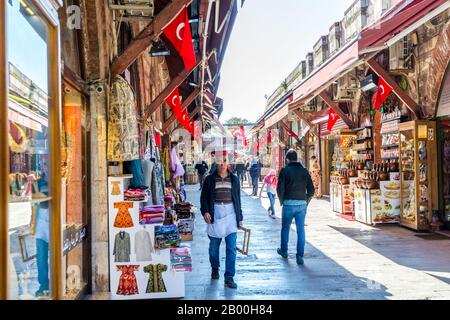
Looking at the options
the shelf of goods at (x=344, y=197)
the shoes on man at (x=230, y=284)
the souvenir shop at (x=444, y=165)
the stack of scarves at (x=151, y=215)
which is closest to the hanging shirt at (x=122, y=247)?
the stack of scarves at (x=151, y=215)

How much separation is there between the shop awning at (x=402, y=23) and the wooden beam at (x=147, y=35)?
9.08 ft

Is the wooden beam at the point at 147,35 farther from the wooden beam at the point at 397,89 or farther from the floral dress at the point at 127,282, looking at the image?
the wooden beam at the point at 397,89

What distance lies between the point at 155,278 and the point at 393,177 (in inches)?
265

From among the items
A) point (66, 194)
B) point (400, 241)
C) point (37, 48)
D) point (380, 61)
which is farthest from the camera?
point (380, 61)

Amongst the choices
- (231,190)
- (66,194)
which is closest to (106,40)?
(66,194)

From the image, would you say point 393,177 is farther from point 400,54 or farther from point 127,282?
point 127,282

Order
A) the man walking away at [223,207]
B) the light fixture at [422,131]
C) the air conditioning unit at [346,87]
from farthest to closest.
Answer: the air conditioning unit at [346,87]
the light fixture at [422,131]
the man walking away at [223,207]

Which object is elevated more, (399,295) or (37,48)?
(37,48)

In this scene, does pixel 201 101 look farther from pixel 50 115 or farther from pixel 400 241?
pixel 50 115

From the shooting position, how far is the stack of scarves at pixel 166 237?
4.91 meters

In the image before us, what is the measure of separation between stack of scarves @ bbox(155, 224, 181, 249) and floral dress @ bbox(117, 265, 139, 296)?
35 centimetres

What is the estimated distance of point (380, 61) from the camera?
1056 cm

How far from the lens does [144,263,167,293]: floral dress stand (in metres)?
4.88
